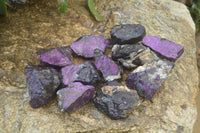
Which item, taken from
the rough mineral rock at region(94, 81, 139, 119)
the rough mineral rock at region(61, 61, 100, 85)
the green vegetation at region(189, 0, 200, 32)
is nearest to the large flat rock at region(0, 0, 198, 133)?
the rough mineral rock at region(94, 81, 139, 119)

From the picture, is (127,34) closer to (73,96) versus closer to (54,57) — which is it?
(54,57)

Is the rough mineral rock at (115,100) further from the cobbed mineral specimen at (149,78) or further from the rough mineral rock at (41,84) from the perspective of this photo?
the rough mineral rock at (41,84)

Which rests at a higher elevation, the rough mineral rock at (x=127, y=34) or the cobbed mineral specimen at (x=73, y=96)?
the rough mineral rock at (x=127, y=34)

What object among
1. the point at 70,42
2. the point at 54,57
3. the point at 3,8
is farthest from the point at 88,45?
the point at 3,8

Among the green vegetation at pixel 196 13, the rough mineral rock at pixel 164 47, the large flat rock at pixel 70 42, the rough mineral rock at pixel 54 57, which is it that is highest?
the rough mineral rock at pixel 164 47

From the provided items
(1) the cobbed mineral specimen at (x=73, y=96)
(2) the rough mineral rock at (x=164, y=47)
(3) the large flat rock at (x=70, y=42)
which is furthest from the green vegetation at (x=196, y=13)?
(1) the cobbed mineral specimen at (x=73, y=96)

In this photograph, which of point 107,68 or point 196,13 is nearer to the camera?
point 107,68

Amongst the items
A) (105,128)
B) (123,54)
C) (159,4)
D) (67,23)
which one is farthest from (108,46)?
(159,4)
